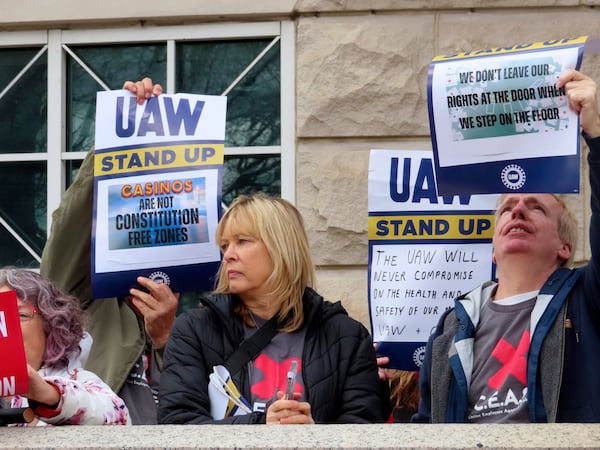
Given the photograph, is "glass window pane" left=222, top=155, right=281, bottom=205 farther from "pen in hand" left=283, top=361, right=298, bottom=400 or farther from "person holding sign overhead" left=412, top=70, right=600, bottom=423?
"pen in hand" left=283, top=361, right=298, bottom=400

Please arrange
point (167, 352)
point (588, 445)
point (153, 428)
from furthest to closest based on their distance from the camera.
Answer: point (167, 352)
point (153, 428)
point (588, 445)

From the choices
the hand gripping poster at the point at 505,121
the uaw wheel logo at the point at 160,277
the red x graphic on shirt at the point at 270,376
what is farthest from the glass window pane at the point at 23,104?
the hand gripping poster at the point at 505,121

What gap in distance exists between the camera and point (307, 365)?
12.5 feet

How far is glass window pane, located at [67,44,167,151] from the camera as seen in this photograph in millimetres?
5941

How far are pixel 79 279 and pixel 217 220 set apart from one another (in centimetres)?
56

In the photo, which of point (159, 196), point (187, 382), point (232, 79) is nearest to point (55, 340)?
point (187, 382)

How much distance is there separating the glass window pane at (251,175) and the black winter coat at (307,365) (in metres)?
1.89

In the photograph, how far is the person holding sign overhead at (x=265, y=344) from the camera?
3.75 metres

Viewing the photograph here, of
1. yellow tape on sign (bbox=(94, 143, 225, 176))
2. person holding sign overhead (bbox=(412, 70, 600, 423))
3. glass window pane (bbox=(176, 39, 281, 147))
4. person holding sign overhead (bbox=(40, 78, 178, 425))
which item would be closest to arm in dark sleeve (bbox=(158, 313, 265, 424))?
person holding sign overhead (bbox=(40, 78, 178, 425))

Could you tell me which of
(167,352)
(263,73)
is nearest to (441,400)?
(167,352)

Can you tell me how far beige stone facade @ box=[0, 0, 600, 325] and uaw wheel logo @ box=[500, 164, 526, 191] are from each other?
1908 mm

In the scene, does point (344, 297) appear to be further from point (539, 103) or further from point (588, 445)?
point (588, 445)

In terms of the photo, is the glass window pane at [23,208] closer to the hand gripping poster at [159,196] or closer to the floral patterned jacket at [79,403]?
the hand gripping poster at [159,196]

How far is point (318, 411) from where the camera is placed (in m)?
3.73
